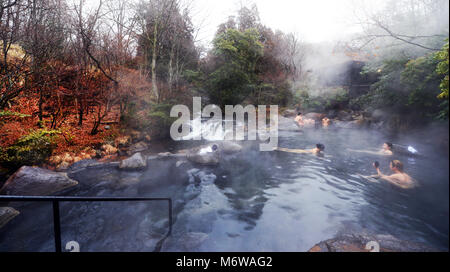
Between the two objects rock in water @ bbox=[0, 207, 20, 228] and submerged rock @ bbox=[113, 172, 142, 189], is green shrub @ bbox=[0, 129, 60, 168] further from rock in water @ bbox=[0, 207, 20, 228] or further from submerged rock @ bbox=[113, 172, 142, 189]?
submerged rock @ bbox=[113, 172, 142, 189]

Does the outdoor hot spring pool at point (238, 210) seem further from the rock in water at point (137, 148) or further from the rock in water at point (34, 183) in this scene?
the rock in water at point (137, 148)

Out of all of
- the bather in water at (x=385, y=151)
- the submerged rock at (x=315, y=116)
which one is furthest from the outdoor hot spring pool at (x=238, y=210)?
the submerged rock at (x=315, y=116)

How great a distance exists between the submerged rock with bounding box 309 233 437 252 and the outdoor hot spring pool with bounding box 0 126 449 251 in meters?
0.26

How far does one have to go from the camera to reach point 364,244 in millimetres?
2584

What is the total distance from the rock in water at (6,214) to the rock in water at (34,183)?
55 centimetres

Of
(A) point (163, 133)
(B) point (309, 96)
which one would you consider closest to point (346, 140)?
(B) point (309, 96)

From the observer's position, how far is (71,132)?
6.50 meters

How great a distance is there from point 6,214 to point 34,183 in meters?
0.88

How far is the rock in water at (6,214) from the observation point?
3199 mm

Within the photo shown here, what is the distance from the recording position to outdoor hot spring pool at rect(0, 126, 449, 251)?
9.50 feet

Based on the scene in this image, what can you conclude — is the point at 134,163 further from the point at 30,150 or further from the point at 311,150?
the point at 311,150

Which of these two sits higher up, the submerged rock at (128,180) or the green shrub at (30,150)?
the green shrub at (30,150)

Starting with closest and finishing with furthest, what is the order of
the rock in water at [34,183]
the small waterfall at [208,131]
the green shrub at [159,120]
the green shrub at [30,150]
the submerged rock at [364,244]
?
1. the submerged rock at [364,244]
2. the rock in water at [34,183]
3. the green shrub at [30,150]
4. the green shrub at [159,120]
5. the small waterfall at [208,131]

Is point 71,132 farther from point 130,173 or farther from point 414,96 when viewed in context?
point 414,96
